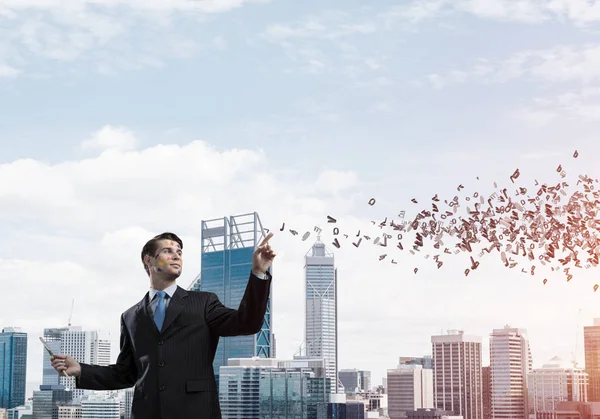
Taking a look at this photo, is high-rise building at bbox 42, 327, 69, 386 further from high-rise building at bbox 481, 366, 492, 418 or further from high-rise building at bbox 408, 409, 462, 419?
high-rise building at bbox 481, 366, 492, 418

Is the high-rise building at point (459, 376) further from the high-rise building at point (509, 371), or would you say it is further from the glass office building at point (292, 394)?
the glass office building at point (292, 394)

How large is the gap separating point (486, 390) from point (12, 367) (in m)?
57.2

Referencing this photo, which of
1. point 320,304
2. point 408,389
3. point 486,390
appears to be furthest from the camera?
point 320,304

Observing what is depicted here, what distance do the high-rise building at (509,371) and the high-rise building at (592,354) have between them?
8708mm

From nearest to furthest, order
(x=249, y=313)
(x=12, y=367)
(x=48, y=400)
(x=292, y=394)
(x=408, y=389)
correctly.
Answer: (x=249, y=313) < (x=292, y=394) < (x=48, y=400) < (x=408, y=389) < (x=12, y=367)

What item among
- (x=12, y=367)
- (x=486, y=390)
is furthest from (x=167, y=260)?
(x=12, y=367)

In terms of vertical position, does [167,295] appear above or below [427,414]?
above

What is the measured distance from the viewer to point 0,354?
12362 centimetres

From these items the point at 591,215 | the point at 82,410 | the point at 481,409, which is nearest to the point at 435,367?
the point at 481,409

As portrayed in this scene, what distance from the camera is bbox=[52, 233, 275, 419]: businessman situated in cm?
407

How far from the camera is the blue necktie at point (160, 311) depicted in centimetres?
421

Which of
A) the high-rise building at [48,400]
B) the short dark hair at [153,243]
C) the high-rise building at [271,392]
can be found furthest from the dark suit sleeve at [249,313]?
the high-rise building at [48,400]

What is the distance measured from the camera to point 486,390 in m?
111

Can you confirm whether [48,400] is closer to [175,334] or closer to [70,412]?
[70,412]
